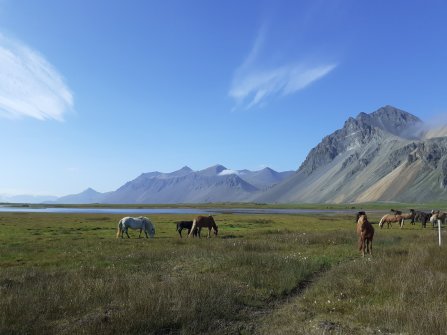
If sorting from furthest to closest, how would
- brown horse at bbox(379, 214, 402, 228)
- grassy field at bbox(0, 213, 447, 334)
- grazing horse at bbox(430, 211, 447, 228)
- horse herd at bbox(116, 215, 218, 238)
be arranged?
grazing horse at bbox(430, 211, 447, 228), brown horse at bbox(379, 214, 402, 228), horse herd at bbox(116, 215, 218, 238), grassy field at bbox(0, 213, 447, 334)

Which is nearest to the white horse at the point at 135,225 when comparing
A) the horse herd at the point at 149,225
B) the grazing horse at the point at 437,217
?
the horse herd at the point at 149,225

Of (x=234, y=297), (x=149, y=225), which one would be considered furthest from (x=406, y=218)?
(x=234, y=297)

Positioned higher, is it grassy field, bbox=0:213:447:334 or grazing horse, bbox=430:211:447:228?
grazing horse, bbox=430:211:447:228

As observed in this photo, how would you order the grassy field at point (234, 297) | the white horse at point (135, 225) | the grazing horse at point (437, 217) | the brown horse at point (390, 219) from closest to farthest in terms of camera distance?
the grassy field at point (234, 297) → the white horse at point (135, 225) → the brown horse at point (390, 219) → the grazing horse at point (437, 217)

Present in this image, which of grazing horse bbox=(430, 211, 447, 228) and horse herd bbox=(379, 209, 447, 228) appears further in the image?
grazing horse bbox=(430, 211, 447, 228)

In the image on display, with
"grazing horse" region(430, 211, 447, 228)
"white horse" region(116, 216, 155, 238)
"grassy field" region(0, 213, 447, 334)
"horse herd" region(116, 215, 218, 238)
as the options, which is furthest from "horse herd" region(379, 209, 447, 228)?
"grassy field" region(0, 213, 447, 334)

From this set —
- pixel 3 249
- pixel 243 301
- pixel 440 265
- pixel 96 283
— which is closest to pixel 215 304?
pixel 243 301

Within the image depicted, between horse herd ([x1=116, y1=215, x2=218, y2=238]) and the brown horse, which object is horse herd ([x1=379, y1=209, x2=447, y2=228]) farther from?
horse herd ([x1=116, y1=215, x2=218, y2=238])

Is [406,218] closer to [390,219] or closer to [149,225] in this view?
[390,219]

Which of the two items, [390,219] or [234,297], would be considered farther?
[390,219]

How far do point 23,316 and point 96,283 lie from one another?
324 cm

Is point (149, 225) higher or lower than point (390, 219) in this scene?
higher

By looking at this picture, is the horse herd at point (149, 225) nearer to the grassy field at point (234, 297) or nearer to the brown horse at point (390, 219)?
the grassy field at point (234, 297)

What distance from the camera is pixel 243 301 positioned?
11.8 meters
